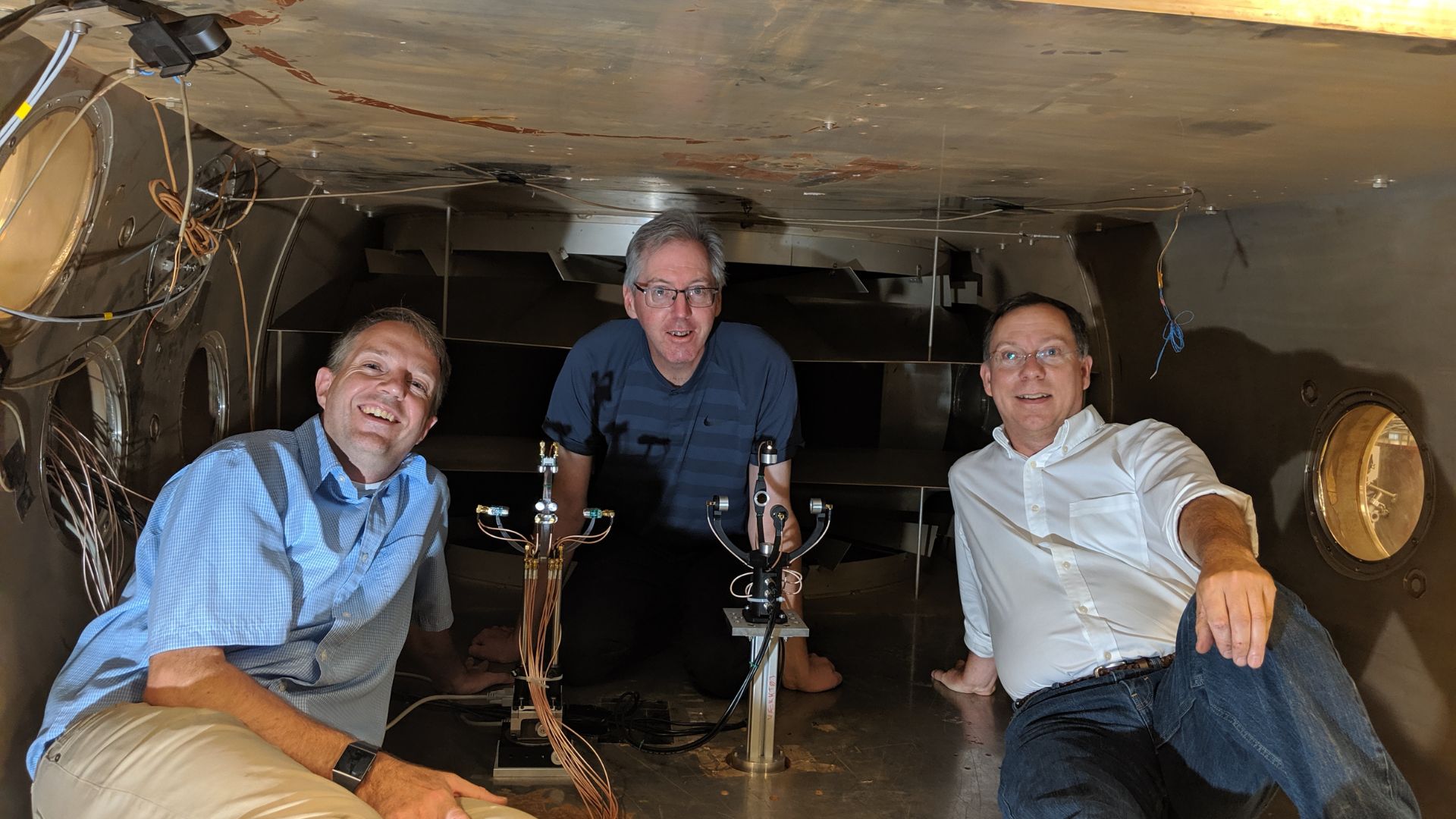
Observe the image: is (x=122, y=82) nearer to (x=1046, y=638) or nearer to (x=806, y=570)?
(x=1046, y=638)

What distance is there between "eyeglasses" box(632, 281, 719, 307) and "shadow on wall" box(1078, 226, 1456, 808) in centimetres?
144

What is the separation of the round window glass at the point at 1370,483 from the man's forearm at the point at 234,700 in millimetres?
2142

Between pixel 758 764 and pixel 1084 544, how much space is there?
0.83 metres

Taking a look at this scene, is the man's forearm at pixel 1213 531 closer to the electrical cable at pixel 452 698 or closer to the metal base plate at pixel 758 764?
the metal base plate at pixel 758 764

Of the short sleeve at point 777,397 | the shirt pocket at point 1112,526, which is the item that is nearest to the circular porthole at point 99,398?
the short sleeve at point 777,397

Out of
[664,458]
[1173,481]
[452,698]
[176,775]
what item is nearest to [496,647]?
[452,698]

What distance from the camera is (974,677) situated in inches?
102

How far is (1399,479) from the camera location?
2.24 meters

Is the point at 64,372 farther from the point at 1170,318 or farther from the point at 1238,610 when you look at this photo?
the point at 1170,318

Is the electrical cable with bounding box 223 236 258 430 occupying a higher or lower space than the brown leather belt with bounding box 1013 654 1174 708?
higher

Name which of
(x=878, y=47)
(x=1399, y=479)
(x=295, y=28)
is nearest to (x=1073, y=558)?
(x=1399, y=479)

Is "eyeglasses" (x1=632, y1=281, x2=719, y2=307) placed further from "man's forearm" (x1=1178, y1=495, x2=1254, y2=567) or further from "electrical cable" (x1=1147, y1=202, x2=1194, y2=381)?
"electrical cable" (x1=1147, y1=202, x2=1194, y2=381)

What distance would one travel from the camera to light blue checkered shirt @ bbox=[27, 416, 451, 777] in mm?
1529

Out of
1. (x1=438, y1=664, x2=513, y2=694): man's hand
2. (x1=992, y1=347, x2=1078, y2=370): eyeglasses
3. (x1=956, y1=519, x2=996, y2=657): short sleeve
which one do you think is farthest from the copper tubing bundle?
(x1=992, y1=347, x2=1078, y2=370): eyeglasses
